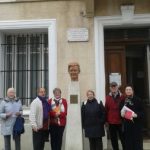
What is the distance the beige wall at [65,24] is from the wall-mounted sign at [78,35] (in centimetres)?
9

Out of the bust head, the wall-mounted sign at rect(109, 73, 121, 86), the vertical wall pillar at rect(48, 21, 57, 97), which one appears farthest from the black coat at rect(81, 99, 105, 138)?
the wall-mounted sign at rect(109, 73, 121, 86)

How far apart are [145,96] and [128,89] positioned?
2.72 meters

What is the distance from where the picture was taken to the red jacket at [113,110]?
8406 mm

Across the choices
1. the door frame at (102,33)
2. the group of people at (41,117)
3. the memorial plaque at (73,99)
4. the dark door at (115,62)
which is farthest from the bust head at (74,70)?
the dark door at (115,62)

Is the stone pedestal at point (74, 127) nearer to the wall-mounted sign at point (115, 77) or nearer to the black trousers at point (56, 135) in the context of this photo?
the black trousers at point (56, 135)

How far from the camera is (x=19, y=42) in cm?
1062

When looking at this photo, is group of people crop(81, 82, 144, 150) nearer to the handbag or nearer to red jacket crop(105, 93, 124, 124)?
red jacket crop(105, 93, 124, 124)

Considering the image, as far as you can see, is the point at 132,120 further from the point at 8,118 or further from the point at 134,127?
the point at 8,118

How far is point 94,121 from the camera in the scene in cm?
825


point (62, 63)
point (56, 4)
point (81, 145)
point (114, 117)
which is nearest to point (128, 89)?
point (114, 117)

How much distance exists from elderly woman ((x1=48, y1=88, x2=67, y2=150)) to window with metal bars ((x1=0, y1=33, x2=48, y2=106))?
6.01ft

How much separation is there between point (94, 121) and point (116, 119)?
49 centimetres

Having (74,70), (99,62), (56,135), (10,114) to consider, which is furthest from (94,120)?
(99,62)

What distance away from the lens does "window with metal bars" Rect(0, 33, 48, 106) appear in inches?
411
